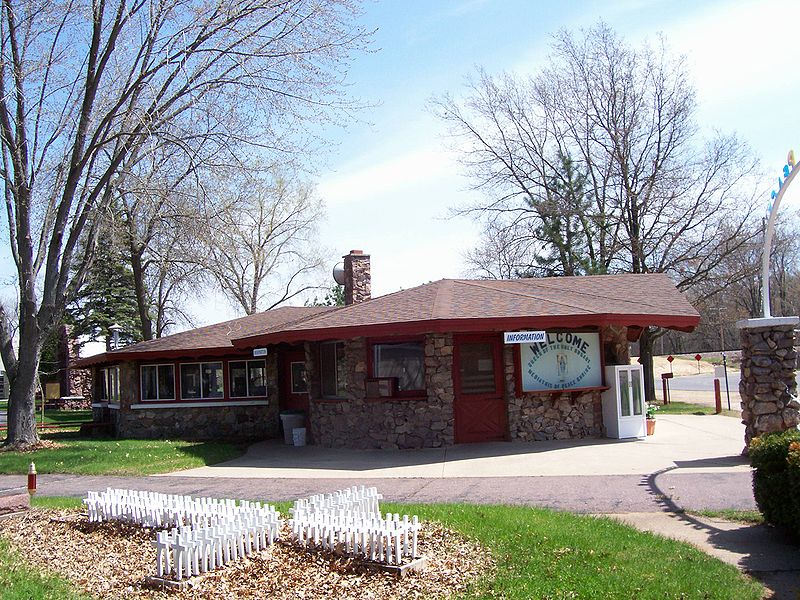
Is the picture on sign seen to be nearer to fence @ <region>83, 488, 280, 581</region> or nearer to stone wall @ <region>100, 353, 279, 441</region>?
stone wall @ <region>100, 353, 279, 441</region>

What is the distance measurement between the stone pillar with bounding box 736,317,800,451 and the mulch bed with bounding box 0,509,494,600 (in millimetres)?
6572

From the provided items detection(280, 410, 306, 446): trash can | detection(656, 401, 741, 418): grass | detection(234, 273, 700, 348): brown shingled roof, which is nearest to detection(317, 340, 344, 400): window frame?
detection(234, 273, 700, 348): brown shingled roof

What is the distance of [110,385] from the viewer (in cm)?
2659

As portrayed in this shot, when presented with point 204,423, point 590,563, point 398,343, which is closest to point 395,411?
point 398,343

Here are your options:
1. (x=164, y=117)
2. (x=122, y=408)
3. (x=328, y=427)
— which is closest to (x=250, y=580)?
(x=328, y=427)

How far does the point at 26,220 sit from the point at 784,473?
17.8 meters

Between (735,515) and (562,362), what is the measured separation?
8.30m

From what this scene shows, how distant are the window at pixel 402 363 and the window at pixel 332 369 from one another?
116 cm

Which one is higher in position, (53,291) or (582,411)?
(53,291)

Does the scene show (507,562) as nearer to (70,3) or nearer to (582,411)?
(582,411)

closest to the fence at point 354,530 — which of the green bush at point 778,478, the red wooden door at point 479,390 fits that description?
the green bush at point 778,478

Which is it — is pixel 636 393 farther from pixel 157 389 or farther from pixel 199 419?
pixel 157 389

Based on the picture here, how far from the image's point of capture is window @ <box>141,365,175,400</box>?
23.3 m

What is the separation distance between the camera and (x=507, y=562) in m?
6.84
